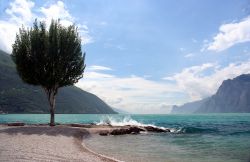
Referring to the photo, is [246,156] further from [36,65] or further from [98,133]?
[36,65]

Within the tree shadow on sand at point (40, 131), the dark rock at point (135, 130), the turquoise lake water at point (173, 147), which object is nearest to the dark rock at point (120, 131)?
the dark rock at point (135, 130)

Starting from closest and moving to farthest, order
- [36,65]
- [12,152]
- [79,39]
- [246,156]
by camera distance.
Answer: [12,152], [246,156], [36,65], [79,39]

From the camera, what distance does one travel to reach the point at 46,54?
164 feet

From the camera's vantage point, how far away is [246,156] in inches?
1051

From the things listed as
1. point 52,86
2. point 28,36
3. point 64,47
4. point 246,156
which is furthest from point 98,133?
point 246,156

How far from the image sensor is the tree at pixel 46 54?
165ft

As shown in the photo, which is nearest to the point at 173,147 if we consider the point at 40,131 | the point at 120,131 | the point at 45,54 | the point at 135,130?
the point at 40,131

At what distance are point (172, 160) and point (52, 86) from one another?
1311 inches

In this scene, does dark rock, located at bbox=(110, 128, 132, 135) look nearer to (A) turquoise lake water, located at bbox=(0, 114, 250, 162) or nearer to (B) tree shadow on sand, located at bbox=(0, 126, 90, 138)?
(A) turquoise lake water, located at bbox=(0, 114, 250, 162)

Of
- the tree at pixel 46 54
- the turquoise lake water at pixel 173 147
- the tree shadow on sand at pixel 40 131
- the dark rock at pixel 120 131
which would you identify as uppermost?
the tree at pixel 46 54

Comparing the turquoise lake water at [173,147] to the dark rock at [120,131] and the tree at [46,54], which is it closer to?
the dark rock at [120,131]

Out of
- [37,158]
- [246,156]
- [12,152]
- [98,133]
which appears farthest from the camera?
[98,133]

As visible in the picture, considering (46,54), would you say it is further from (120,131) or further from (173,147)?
(173,147)

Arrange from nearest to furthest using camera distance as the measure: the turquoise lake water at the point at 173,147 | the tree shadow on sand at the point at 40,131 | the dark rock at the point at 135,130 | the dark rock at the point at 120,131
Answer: the turquoise lake water at the point at 173,147
the tree shadow on sand at the point at 40,131
the dark rock at the point at 120,131
the dark rock at the point at 135,130
